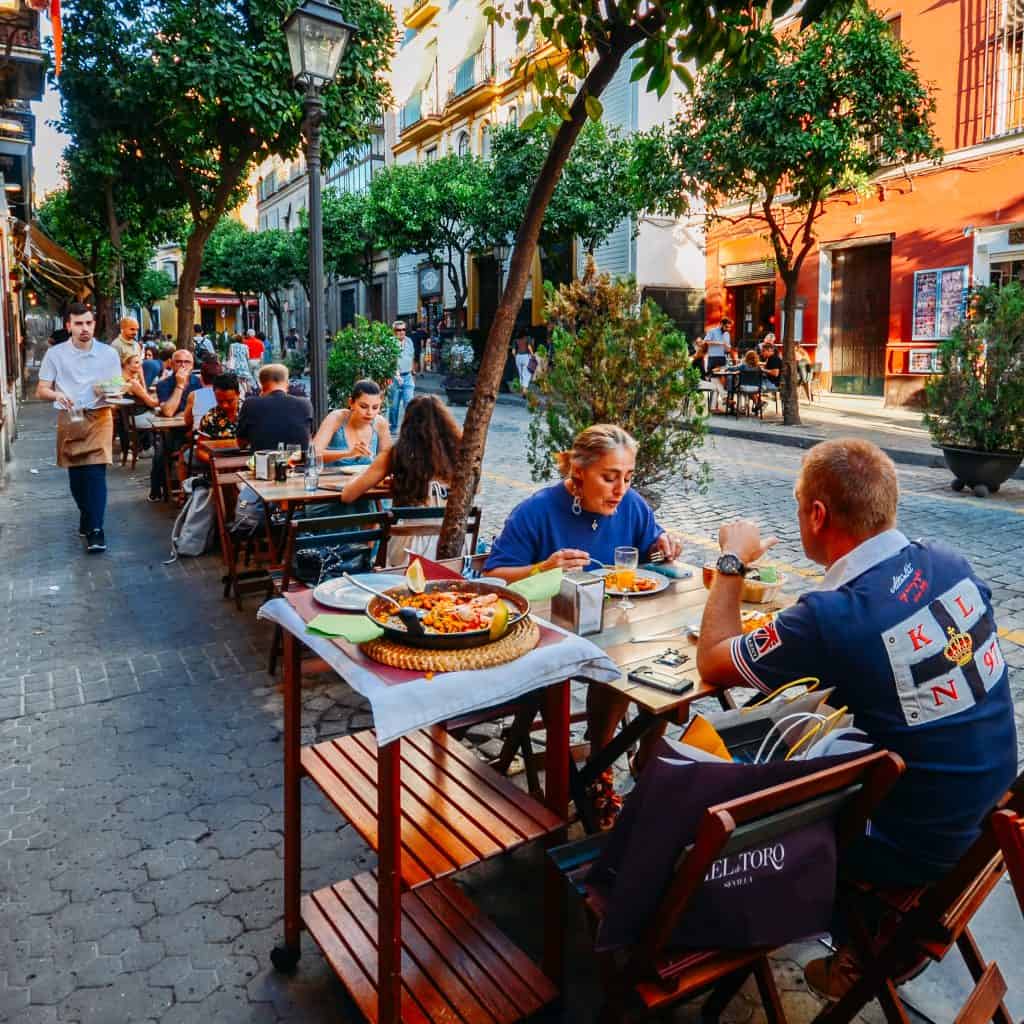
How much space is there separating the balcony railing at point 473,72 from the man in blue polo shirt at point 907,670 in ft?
112

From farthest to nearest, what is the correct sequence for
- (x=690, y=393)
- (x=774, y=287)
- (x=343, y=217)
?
(x=343, y=217), (x=774, y=287), (x=690, y=393)

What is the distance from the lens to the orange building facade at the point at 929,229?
631 inches

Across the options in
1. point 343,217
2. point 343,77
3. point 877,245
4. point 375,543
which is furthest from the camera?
point 343,217

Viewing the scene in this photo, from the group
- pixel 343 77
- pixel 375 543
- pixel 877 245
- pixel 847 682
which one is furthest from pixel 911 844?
pixel 877 245

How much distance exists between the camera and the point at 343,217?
102ft

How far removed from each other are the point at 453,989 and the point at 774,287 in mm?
21416

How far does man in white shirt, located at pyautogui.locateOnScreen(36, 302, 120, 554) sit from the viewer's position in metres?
7.45

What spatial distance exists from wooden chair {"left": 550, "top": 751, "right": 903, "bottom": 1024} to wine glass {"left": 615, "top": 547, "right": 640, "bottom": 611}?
3.94ft

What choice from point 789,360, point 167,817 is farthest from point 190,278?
point 167,817

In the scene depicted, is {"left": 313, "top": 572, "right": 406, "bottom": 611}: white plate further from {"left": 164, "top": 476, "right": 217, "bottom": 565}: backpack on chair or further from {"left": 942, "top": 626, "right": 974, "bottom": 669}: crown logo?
{"left": 164, "top": 476, "right": 217, "bottom": 565}: backpack on chair

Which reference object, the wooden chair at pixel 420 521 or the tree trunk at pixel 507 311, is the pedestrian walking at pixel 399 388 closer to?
the wooden chair at pixel 420 521

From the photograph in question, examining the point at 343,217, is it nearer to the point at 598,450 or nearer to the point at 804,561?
the point at 804,561

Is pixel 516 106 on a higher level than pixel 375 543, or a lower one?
higher

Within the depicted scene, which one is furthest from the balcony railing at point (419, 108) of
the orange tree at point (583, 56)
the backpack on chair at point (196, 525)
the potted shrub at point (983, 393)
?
the orange tree at point (583, 56)
